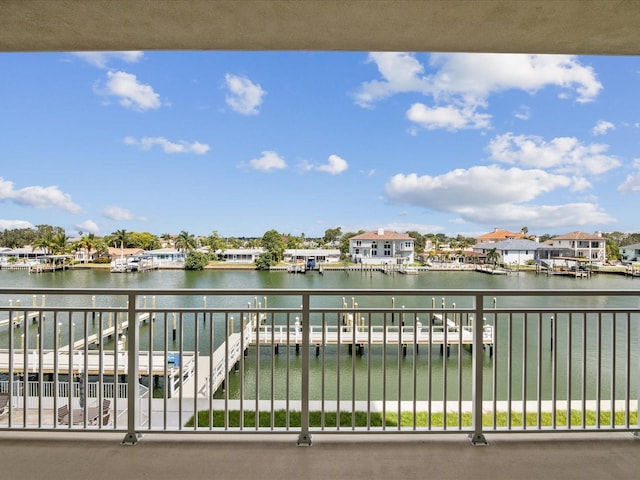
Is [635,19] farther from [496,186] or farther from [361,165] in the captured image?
[361,165]

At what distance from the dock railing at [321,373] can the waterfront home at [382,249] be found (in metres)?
3.57

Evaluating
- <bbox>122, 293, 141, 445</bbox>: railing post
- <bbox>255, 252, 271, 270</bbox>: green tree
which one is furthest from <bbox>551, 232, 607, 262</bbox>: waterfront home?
<bbox>122, 293, 141, 445</bbox>: railing post

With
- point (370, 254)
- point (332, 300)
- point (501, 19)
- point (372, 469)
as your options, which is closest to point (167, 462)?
point (372, 469)

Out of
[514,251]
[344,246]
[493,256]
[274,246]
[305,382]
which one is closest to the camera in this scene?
[305,382]

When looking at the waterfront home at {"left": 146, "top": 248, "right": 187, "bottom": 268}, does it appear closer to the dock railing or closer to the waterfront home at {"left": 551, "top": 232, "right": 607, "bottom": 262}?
the dock railing

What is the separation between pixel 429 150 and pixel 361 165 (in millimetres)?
5280

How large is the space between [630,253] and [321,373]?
11447mm

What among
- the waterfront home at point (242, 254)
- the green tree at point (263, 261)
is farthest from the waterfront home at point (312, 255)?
the waterfront home at point (242, 254)

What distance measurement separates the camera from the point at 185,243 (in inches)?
664

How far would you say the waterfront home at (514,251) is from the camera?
15.1 metres

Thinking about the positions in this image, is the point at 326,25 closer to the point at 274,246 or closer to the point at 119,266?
the point at 274,246

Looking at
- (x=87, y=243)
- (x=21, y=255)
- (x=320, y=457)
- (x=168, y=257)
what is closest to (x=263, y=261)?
(x=168, y=257)

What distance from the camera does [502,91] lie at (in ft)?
92.9

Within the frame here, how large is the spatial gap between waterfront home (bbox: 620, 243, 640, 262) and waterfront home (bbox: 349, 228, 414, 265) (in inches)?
318
